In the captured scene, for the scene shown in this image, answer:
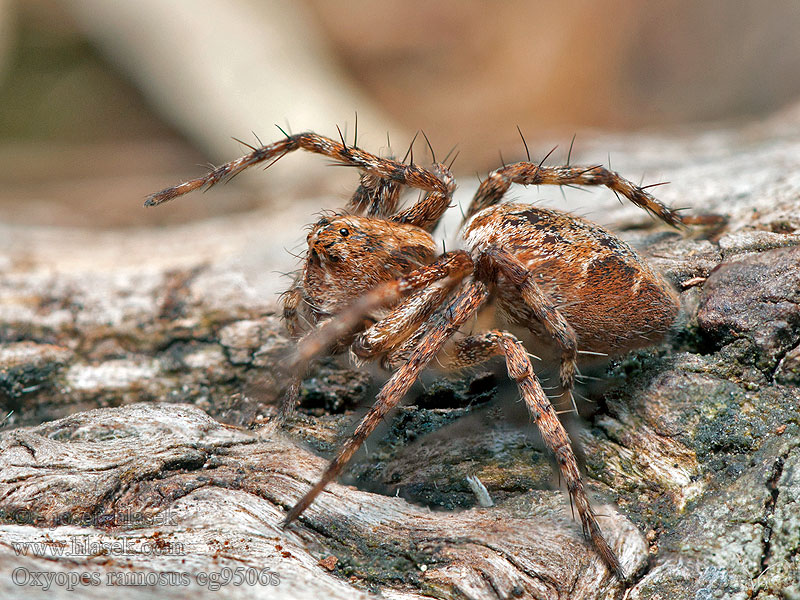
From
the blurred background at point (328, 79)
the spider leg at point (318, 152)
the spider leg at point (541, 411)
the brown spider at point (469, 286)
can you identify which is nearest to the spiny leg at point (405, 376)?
the brown spider at point (469, 286)

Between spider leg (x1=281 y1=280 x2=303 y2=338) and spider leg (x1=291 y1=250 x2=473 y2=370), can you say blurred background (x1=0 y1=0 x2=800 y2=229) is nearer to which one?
spider leg (x1=281 y1=280 x2=303 y2=338)

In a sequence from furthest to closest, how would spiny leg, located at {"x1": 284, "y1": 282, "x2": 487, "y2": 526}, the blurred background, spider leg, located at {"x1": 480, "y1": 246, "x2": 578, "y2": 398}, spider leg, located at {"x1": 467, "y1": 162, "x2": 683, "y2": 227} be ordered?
the blurred background
spider leg, located at {"x1": 467, "y1": 162, "x2": 683, "y2": 227}
spider leg, located at {"x1": 480, "y1": 246, "x2": 578, "y2": 398}
spiny leg, located at {"x1": 284, "y1": 282, "x2": 487, "y2": 526}

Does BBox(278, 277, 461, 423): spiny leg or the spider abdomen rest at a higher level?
the spider abdomen

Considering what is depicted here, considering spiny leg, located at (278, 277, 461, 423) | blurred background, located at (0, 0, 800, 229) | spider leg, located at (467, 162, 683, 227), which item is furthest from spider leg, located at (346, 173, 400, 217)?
blurred background, located at (0, 0, 800, 229)

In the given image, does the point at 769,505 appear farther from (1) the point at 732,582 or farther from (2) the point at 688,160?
(2) the point at 688,160

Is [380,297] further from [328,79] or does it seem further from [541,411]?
[328,79]

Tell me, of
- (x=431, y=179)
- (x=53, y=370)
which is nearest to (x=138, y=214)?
(x=53, y=370)

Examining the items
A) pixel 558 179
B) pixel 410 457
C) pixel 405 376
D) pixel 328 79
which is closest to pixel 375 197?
pixel 558 179
